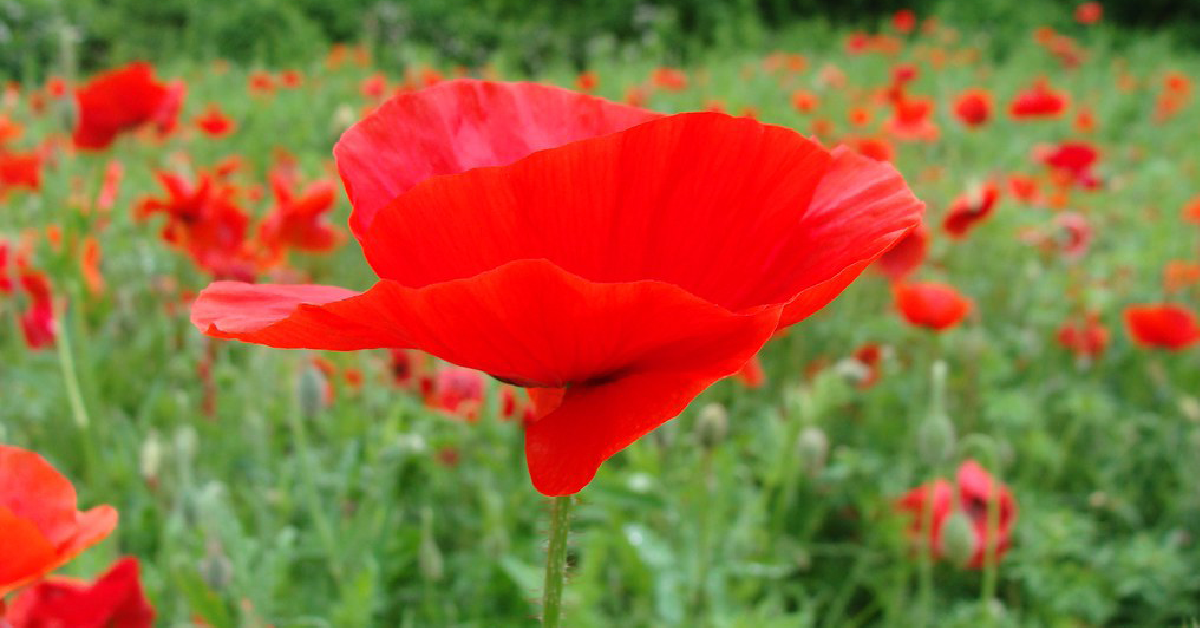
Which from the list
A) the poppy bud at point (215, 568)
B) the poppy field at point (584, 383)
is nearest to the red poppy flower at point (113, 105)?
the poppy field at point (584, 383)

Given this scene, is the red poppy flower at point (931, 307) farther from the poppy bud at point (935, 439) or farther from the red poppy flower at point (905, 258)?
the red poppy flower at point (905, 258)

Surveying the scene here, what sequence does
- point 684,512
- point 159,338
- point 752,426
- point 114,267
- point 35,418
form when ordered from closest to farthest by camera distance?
1. point 684,512
2. point 35,418
3. point 752,426
4. point 159,338
5. point 114,267

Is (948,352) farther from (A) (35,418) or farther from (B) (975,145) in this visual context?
(B) (975,145)

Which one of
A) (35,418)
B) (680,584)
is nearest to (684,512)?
(680,584)

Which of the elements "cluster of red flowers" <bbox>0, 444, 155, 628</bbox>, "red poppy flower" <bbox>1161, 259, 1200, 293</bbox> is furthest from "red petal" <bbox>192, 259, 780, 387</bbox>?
"red poppy flower" <bbox>1161, 259, 1200, 293</bbox>

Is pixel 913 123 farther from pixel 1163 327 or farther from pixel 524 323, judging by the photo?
pixel 524 323

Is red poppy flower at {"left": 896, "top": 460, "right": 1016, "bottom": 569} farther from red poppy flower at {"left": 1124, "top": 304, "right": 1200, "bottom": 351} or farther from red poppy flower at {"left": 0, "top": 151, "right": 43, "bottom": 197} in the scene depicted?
red poppy flower at {"left": 0, "top": 151, "right": 43, "bottom": 197}
